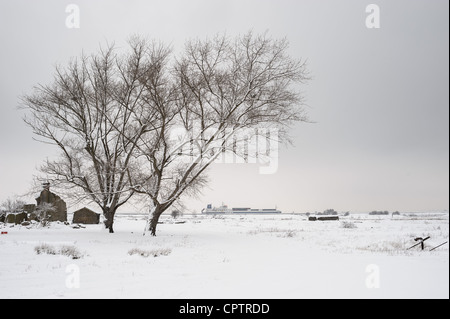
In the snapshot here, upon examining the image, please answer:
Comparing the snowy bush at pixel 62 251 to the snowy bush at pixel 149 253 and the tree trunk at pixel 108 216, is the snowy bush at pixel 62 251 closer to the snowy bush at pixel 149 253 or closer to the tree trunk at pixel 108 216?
the snowy bush at pixel 149 253

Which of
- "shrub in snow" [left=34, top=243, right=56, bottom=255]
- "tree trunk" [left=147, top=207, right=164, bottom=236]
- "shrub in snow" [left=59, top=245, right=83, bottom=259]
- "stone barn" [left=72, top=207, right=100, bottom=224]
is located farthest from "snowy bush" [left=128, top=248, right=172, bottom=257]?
"stone barn" [left=72, top=207, right=100, bottom=224]

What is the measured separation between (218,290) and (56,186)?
16.1 m

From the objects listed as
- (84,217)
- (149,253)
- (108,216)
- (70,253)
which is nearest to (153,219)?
(108,216)

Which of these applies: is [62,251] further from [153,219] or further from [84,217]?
[84,217]

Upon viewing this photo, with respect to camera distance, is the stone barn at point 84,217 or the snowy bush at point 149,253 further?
the stone barn at point 84,217

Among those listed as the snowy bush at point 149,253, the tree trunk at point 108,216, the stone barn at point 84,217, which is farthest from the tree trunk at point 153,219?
the stone barn at point 84,217

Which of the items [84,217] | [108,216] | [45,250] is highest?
[45,250]

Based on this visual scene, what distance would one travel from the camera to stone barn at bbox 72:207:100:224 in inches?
1409

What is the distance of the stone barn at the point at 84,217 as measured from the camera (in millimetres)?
35781

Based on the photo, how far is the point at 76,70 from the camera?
1812 centimetres

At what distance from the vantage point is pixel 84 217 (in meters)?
36.0
